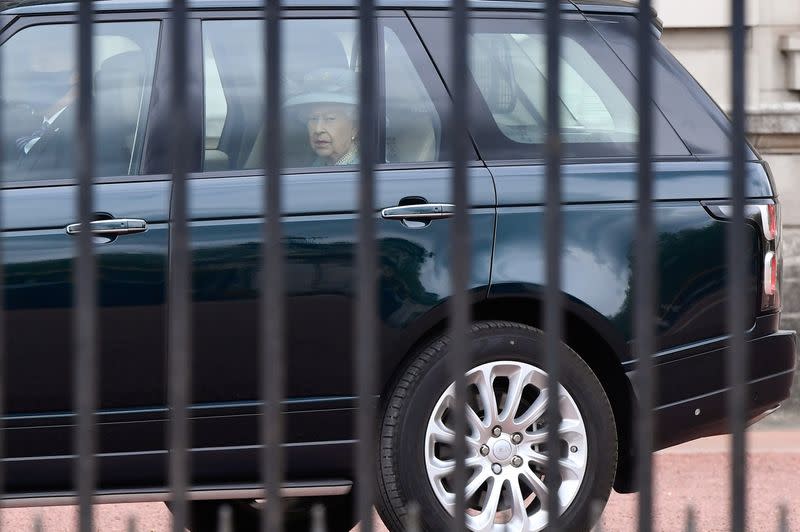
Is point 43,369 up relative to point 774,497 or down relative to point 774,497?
up

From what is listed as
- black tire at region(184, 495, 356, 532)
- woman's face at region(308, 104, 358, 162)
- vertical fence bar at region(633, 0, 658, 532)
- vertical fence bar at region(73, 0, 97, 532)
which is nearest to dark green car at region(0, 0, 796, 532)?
woman's face at region(308, 104, 358, 162)

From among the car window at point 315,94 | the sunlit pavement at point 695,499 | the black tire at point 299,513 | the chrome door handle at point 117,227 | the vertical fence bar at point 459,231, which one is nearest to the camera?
the vertical fence bar at point 459,231

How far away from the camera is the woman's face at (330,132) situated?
472 cm

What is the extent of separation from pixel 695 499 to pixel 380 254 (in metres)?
2.33

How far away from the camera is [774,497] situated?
629 cm

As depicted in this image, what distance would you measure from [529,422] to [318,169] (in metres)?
1.04

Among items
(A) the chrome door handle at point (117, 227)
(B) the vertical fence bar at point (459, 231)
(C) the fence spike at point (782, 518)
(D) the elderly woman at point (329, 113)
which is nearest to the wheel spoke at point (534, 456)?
(D) the elderly woman at point (329, 113)

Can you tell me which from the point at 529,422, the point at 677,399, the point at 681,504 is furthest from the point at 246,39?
the point at 681,504

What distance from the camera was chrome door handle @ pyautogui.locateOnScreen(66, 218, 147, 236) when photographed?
4.48 metres

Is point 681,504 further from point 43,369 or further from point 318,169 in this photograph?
point 43,369

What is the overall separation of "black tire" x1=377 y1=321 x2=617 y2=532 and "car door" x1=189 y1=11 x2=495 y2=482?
101 mm

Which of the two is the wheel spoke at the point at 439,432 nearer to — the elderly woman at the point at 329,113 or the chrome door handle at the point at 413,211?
the chrome door handle at the point at 413,211

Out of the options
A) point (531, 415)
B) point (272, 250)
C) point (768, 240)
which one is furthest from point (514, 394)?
point (272, 250)

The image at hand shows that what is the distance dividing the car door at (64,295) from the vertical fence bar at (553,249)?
9.08 ft
